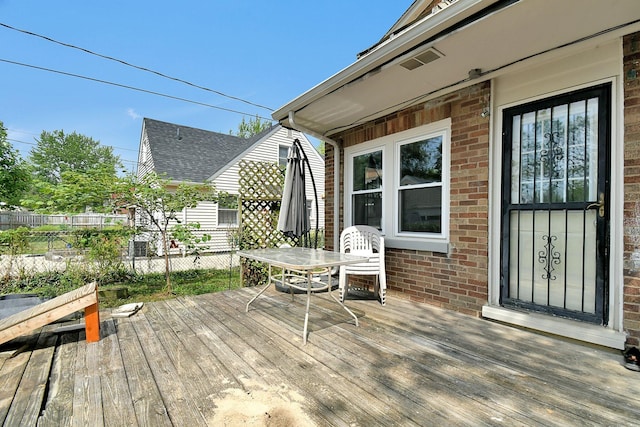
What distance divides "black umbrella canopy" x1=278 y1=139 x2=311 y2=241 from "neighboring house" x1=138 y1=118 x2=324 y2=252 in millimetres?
7012

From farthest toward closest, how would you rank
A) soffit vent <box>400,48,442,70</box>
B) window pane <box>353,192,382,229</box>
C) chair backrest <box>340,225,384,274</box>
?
1. window pane <box>353,192,382,229</box>
2. chair backrest <box>340,225,384,274</box>
3. soffit vent <box>400,48,442,70</box>

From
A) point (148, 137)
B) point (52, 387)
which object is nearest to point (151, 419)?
point (52, 387)

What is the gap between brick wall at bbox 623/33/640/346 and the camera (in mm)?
2230

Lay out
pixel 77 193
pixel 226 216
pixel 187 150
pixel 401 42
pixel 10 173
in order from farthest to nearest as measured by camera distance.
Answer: pixel 187 150 < pixel 226 216 < pixel 10 173 < pixel 77 193 < pixel 401 42

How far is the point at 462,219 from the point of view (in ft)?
10.8

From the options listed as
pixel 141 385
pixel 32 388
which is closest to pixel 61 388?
pixel 32 388

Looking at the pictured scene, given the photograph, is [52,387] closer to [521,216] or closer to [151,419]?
[151,419]

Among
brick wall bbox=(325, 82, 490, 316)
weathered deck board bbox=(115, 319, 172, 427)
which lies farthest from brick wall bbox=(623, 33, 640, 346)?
weathered deck board bbox=(115, 319, 172, 427)

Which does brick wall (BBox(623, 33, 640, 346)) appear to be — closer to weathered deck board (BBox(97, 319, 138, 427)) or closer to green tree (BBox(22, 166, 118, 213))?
weathered deck board (BBox(97, 319, 138, 427))

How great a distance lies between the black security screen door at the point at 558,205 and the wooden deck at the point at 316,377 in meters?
0.45

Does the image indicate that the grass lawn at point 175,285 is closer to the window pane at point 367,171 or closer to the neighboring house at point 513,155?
the window pane at point 367,171

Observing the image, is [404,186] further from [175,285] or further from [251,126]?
[251,126]

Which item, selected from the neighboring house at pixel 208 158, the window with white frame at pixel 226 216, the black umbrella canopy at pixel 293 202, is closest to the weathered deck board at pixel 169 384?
the black umbrella canopy at pixel 293 202

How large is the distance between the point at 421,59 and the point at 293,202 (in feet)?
7.88
